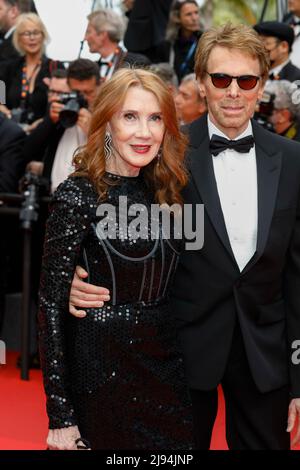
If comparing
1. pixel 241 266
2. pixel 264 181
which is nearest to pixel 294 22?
pixel 264 181

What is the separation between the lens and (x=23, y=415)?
480 cm

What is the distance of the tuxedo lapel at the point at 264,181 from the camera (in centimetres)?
283

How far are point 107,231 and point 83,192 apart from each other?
134mm

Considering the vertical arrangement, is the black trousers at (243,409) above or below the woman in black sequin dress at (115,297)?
below

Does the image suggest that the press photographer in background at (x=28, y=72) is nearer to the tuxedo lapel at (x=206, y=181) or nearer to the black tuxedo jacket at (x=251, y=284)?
the tuxedo lapel at (x=206, y=181)

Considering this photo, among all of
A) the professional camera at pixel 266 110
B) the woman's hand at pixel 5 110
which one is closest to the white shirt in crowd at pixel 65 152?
the woman's hand at pixel 5 110

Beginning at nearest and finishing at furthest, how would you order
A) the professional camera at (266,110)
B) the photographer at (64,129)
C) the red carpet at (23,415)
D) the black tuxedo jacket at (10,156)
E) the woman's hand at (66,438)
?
the woman's hand at (66,438)
the red carpet at (23,415)
the professional camera at (266,110)
the photographer at (64,129)
the black tuxedo jacket at (10,156)

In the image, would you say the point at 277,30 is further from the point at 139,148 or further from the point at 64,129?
the point at 139,148

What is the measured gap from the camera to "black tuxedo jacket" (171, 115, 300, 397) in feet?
9.34

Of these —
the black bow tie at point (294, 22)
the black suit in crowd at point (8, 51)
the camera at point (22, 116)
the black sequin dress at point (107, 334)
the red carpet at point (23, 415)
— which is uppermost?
the black bow tie at point (294, 22)

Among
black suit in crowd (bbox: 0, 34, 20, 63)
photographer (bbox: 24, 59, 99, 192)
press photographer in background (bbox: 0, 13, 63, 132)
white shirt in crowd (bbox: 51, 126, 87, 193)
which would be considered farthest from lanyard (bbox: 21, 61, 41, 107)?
white shirt in crowd (bbox: 51, 126, 87, 193)

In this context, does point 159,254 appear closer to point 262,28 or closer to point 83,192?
point 83,192

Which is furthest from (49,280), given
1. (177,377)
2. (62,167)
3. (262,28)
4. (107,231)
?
(262,28)

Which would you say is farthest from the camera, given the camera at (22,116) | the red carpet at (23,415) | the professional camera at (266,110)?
the camera at (22,116)
